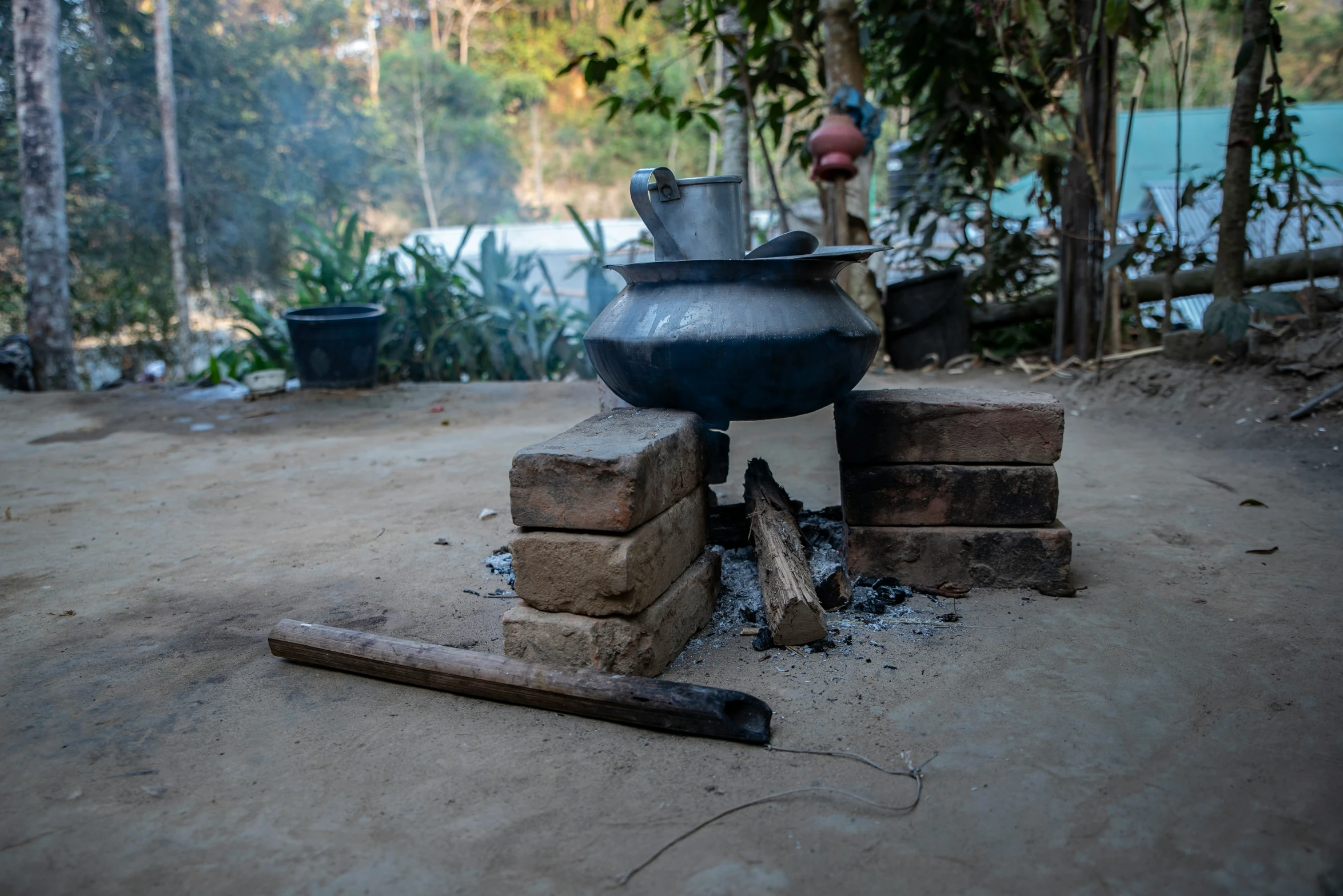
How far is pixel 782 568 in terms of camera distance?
7.20ft

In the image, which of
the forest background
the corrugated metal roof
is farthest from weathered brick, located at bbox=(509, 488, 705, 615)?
the corrugated metal roof

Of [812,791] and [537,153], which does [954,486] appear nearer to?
[812,791]

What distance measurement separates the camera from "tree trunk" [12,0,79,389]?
7.58 m

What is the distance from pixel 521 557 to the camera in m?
1.92

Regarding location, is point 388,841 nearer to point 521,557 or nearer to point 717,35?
point 521,557

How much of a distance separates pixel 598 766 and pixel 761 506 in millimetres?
1078

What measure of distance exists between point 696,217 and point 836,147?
3.16 m

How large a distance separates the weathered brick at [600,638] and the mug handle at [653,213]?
0.93m

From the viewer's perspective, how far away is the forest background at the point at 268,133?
10.9 m

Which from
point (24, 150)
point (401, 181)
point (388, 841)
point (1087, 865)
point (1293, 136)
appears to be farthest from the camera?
point (401, 181)

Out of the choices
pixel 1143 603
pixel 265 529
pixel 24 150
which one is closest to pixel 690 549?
pixel 1143 603

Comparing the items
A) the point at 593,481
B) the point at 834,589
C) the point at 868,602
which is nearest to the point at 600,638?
the point at 593,481

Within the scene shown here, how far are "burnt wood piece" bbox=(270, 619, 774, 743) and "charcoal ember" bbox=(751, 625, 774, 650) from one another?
14.2 inches

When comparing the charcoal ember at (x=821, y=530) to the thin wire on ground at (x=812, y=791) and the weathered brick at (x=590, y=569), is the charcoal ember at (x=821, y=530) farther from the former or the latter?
the thin wire on ground at (x=812, y=791)
